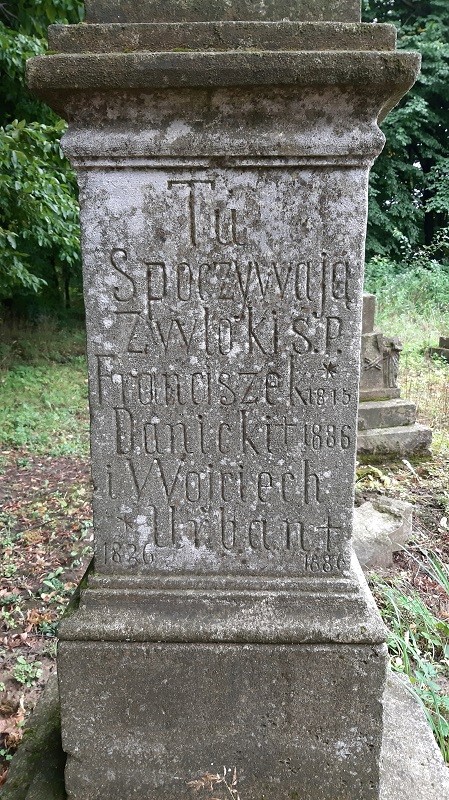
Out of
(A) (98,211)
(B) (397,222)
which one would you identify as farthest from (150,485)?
(B) (397,222)

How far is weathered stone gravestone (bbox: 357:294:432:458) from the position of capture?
6129 mm

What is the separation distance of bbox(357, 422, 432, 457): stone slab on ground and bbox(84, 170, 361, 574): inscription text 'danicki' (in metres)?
4.18

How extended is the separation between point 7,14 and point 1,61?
542mm

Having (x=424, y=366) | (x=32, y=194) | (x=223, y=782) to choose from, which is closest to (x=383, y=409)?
(x=424, y=366)

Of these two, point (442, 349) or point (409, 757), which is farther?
point (442, 349)

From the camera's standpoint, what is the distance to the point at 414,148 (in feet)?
62.6

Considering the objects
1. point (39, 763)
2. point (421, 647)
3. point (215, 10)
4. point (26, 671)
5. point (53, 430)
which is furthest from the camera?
point (53, 430)

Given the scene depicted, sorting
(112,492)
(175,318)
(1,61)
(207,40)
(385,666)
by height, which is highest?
(1,61)

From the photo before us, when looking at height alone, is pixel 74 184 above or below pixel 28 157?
above

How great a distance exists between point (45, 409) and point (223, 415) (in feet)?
21.5

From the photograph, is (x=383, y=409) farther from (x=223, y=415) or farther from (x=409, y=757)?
(x=223, y=415)

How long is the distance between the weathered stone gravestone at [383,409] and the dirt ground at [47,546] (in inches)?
7.5

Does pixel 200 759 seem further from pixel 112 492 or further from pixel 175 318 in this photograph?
pixel 175 318

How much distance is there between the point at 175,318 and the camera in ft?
6.28
